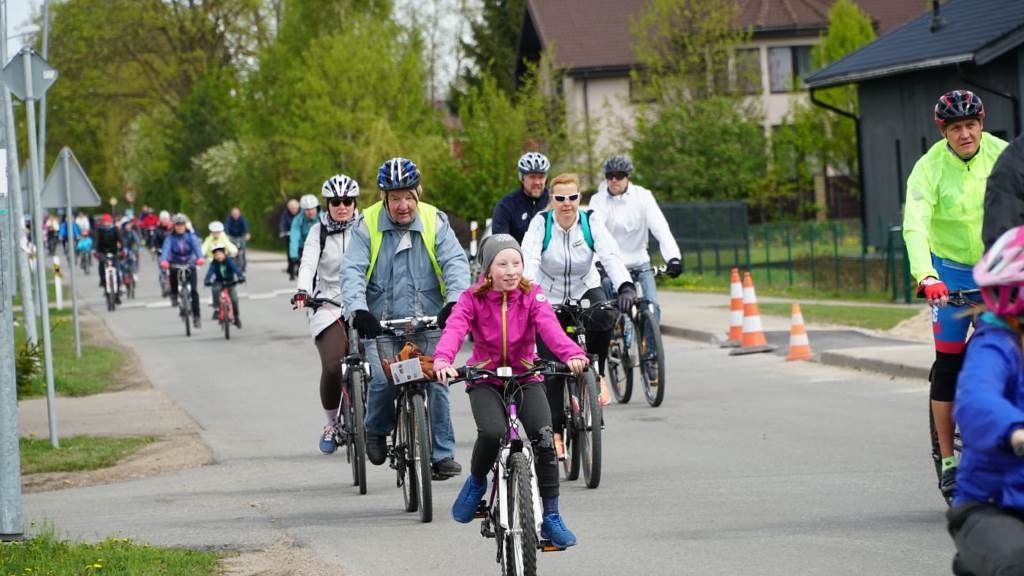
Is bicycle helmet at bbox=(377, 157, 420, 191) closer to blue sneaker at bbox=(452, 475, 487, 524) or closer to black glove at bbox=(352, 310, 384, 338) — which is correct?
black glove at bbox=(352, 310, 384, 338)

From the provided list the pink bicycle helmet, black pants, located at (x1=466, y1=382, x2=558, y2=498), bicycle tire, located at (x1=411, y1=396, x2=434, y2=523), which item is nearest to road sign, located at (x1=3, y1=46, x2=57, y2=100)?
bicycle tire, located at (x1=411, y1=396, x2=434, y2=523)

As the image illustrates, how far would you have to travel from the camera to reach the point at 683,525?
28.9 feet

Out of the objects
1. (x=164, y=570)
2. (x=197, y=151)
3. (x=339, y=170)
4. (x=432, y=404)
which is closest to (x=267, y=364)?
(x=432, y=404)

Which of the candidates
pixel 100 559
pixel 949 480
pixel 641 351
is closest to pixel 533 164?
pixel 641 351

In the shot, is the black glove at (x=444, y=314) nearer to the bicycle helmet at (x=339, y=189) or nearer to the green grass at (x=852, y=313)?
the bicycle helmet at (x=339, y=189)

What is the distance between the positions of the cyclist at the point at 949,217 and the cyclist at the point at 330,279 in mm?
4677

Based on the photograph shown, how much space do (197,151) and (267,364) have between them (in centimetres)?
6034

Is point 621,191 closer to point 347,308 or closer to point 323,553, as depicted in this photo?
point 347,308

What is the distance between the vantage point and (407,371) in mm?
8547

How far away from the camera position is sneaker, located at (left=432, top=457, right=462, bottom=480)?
9.47m

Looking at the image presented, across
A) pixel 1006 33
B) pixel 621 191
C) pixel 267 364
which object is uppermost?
pixel 1006 33

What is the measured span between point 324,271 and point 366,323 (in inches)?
109

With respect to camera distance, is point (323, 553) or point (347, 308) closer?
point (323, 553)

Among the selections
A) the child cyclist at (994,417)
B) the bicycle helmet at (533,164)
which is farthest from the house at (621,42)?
the child cyclist at (994,417)
